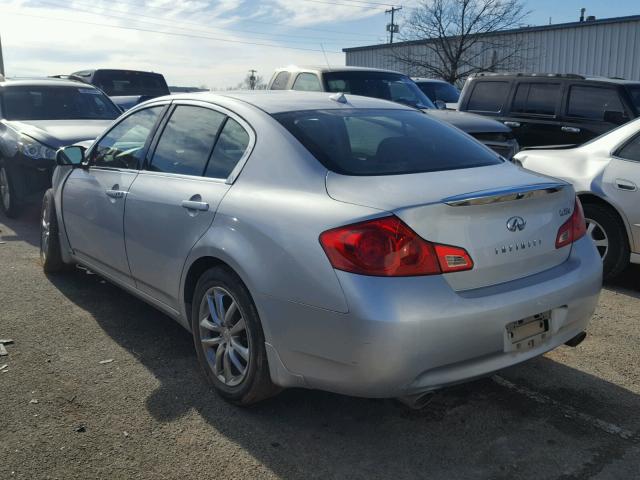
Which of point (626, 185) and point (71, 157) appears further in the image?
point (626, 185)

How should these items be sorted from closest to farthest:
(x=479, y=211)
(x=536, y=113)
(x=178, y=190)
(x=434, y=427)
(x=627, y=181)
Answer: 1. (x=479, y=211)
2. (x=434, y=427)
3. (x=178, y=190)
4. (x=627, y=181)
5. (x=536, y=113)

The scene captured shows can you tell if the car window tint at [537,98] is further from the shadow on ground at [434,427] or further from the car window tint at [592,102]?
the shadow on ground at [434,427]

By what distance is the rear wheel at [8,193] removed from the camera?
7914 mm

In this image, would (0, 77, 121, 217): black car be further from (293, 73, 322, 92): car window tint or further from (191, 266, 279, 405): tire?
(191, 266, 279, 405): tire

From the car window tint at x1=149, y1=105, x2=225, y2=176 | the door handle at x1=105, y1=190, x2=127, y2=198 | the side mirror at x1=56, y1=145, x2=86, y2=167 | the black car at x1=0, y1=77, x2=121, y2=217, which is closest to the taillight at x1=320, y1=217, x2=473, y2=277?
the car window tint at x1=149, y1=105, x2=225, y2=176

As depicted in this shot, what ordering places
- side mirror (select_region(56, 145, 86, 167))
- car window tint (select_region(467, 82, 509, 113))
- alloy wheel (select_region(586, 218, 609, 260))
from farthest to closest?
car window tint (select_region(467, 82, 509, 113)), alloy wheel (select_region(586, 218, 609, 260)), side mirror (select_region(56, 145, 86, 167))

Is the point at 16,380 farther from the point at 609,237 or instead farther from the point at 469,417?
the point at 609,237

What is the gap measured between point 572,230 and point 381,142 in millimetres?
1066

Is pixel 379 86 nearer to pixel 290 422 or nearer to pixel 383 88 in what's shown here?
pixel 383 88

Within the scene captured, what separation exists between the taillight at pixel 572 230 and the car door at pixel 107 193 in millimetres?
2520

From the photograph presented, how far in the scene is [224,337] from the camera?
333 cm

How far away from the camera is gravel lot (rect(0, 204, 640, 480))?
2842 mm

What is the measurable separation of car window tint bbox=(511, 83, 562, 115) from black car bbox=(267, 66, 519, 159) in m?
0.87

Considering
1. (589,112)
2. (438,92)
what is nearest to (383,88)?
(589,112)
